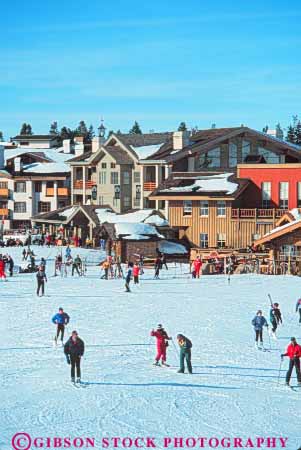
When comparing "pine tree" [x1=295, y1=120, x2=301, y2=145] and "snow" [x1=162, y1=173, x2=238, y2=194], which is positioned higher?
"pine tree" [x1=295, y1=120, x2=301, y2=145]

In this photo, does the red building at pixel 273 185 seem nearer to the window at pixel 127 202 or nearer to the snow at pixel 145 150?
the snow at pixel 145 150

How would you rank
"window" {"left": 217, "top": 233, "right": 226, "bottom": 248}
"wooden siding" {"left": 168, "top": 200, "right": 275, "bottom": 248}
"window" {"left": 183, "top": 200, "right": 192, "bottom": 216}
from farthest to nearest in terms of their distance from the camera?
"window" {"left": 183, "top": 200, "right": 192, "bottom": 216} < "window" {"left": 217, "top": 233, "right": 226, "bottom": 248} < "wooden siding" {"left": 168, "top": 200, "right": 275, "bottom": 248}

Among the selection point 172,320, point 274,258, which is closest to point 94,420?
point 172,320

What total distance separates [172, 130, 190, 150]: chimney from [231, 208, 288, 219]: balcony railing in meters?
12.0

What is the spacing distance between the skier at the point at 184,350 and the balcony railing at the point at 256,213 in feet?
114

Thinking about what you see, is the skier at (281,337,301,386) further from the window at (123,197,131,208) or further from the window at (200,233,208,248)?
the window at (123,197,131,208)

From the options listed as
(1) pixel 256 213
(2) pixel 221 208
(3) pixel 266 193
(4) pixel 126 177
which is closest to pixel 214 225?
(2) pixel 221 208

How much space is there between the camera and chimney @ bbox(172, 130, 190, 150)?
68188mm

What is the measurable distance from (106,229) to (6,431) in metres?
38.9

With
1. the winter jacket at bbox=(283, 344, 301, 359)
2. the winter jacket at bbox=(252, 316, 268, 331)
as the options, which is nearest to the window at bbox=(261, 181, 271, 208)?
the winter jacket at bbox=(252, 316, 268, 331)

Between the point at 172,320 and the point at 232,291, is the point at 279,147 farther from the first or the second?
the point at 172,320

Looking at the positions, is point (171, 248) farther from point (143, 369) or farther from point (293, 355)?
point (293, 355)

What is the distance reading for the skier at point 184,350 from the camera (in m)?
22.2

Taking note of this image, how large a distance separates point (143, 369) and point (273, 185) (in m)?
37.6
